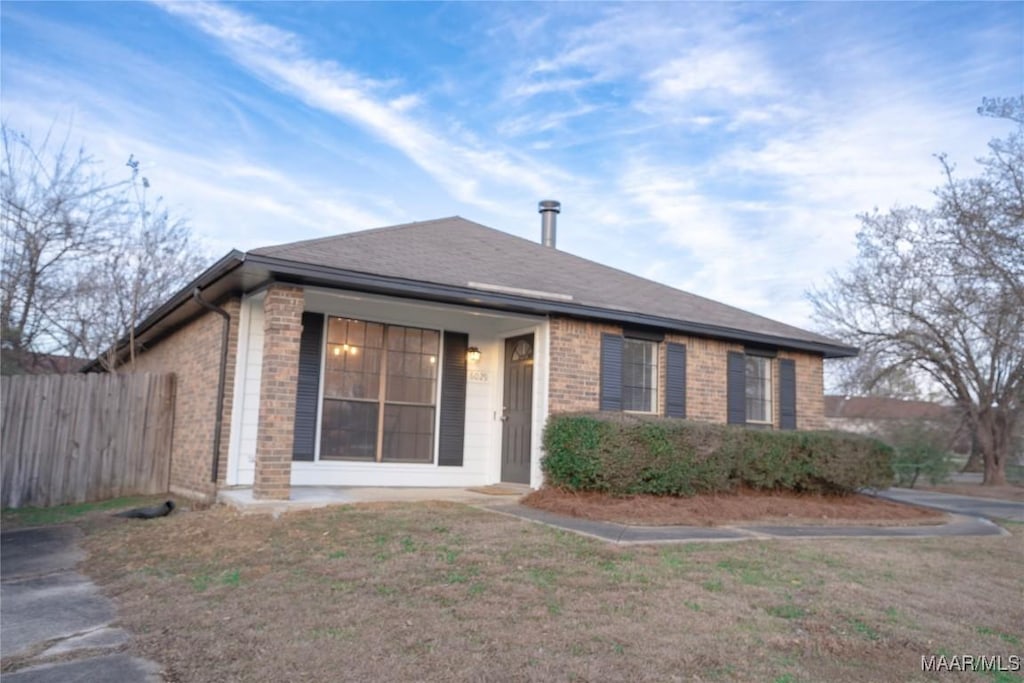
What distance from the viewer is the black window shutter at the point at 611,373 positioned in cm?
1044

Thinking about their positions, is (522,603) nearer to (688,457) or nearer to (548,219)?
(688,457)

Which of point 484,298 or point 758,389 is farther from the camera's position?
Answer: point 758,389

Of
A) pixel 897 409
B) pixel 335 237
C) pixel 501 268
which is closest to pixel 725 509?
pixel 501 268

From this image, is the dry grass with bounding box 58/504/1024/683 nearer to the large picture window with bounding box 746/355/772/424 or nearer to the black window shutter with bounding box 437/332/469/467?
the black window shutter with bounding box 437/332/469/467

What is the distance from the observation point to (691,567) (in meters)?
5.69

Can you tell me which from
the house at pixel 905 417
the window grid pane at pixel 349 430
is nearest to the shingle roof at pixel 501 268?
the window grid pane at pixel 349 430

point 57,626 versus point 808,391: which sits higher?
point 808,391

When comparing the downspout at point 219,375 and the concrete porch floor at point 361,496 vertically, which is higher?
the downspout at point 219,375

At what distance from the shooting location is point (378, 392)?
10.2m

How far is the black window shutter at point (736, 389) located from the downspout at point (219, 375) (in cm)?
772

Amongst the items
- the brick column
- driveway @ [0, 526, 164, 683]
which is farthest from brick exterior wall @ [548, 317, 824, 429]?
driveway @ [0, 526, 164, 683]

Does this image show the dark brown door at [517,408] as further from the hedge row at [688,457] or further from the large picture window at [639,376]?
the large picture window at [639,376]

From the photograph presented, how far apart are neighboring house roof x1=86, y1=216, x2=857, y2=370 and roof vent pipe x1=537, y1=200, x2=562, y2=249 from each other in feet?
4.07

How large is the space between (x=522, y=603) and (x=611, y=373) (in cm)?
623
